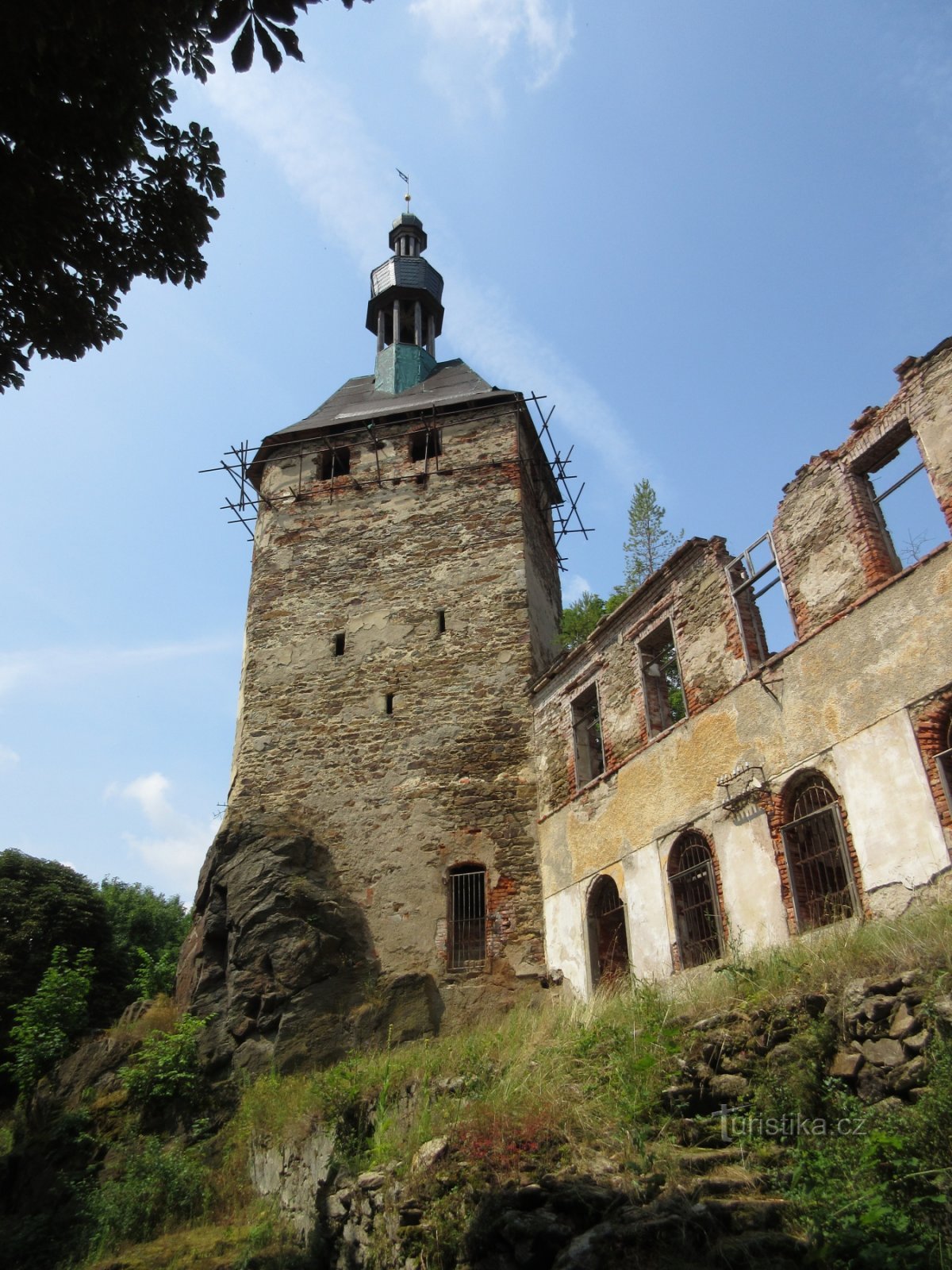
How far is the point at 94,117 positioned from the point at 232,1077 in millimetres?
10961

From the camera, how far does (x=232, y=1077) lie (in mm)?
12305

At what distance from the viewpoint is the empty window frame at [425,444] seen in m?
18.5

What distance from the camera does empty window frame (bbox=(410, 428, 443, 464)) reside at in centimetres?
1853

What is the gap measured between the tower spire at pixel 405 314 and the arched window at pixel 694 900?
47.7ft

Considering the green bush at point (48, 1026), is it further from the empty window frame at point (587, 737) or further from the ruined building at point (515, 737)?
the empty window frame at point (587, 737)

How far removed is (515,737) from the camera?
1487 centimetres

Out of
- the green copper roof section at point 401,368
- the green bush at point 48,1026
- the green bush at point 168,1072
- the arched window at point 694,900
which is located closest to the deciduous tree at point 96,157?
the arched window at point 694,900

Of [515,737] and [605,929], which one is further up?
[515,737]

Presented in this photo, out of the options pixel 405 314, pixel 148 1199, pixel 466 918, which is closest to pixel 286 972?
pixel 466 918

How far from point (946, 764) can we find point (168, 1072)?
10.0 metres

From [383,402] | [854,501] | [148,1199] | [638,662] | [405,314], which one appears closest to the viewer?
[854,501]

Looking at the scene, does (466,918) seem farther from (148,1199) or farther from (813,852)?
(813,852)

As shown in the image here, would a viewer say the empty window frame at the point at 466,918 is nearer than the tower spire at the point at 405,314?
Yes

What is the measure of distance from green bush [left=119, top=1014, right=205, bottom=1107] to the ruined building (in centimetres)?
31
